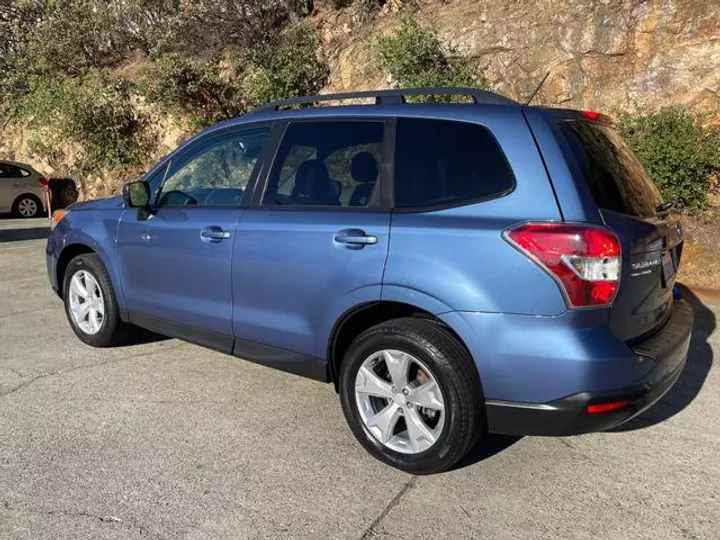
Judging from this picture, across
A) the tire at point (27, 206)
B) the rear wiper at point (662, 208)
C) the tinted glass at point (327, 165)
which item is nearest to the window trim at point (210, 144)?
the tinted glass at point (327, 165)

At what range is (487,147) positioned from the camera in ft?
10.1

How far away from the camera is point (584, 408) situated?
9.05 ft

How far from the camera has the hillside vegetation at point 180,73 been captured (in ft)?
26.5

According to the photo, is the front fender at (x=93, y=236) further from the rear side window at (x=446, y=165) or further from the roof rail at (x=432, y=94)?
the rear side window at (x=446, y=165)

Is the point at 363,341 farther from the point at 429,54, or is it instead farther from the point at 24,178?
A: the point at 24,178

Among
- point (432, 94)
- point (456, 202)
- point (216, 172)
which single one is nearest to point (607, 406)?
point (456, 202)

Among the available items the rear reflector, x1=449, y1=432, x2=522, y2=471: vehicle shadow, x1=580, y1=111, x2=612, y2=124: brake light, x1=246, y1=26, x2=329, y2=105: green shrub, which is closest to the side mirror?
x1=449, y1=432, x2=522, y2=471: vehicle shadow

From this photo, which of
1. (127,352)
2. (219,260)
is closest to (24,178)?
(127,352)

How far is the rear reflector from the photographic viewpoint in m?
2.77

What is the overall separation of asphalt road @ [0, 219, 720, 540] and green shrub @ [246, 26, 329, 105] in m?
9.29

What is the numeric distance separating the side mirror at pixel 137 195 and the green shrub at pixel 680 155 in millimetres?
5815

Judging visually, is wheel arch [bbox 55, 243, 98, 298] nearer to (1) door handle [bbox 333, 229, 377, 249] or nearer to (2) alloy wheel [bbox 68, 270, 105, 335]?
(2) alloy wheel [bbox 68, 270, 105, 335]

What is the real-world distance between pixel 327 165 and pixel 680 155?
5427 millimetres

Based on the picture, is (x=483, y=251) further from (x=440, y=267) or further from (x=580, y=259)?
(x=580, y=259)
